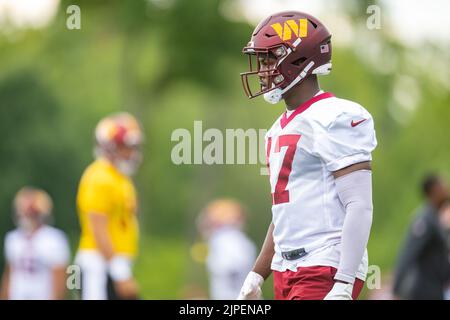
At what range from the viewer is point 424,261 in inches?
474

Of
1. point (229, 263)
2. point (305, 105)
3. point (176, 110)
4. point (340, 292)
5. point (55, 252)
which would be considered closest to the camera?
point (340, 292)

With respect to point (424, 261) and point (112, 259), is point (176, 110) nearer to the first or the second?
point (424, 261)

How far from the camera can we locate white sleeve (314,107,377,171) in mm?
5770

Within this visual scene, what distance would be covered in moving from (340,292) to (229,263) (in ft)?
34.5

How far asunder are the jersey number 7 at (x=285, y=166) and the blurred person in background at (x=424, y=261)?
6.06 m

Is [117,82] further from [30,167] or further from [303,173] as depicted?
[303,173]

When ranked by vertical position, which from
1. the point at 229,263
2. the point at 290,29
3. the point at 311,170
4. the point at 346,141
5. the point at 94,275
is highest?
the point at 290,29

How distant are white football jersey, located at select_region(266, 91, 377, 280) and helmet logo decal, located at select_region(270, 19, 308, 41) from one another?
0.34 m

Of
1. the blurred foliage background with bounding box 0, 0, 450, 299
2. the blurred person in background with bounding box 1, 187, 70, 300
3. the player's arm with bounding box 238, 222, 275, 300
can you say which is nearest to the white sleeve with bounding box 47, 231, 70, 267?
the blurred person in background with bounding box 1, 187, 70, 300

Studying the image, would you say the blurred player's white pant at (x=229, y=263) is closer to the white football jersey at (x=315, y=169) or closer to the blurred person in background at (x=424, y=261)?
the blurred person in background at (x=424, y=261)

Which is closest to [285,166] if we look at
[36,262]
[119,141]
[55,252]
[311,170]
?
[311,170]

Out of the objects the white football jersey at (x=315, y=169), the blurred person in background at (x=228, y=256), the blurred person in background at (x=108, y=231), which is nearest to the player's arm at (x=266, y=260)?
the white football jersey at (x=315, y=169)

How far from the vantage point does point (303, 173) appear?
19.6ft
